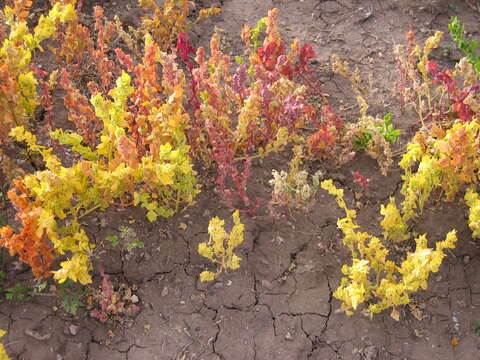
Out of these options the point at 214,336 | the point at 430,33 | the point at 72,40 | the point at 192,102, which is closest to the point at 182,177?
the point at 192,102

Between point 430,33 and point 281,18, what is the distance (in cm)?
122

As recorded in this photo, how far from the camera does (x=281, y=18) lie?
4.47 metres

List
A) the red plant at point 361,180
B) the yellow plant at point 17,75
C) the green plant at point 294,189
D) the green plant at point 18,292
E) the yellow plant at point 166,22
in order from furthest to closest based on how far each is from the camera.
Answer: the yellow plant at point 166,22 → the red plant at point 361,180 → the yellow plant at point 17,75 → the green plant at point 294,189 → the green plant at point 18,292

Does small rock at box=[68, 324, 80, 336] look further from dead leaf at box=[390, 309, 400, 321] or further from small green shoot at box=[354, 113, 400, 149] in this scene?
small green shoot at box=[354, 113, 400, 149]

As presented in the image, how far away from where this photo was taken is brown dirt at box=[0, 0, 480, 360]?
2.54 m

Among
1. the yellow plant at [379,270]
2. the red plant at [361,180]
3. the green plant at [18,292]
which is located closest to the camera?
the yellow plant at [379,270]

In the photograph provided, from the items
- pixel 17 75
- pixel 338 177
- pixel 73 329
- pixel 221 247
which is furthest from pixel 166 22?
pixel 73 329

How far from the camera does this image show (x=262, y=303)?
106 inches

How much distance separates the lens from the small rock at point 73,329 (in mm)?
2571

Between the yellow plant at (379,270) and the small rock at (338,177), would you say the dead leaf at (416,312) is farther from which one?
the small rock at (338,177)

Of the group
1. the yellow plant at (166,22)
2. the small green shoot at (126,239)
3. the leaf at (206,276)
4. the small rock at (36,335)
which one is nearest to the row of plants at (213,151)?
the leaf at (206,276)

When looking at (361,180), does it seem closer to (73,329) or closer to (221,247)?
(221,247)

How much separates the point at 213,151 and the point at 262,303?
0.87 m

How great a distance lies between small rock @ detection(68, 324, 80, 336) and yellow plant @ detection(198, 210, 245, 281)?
65cm
